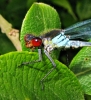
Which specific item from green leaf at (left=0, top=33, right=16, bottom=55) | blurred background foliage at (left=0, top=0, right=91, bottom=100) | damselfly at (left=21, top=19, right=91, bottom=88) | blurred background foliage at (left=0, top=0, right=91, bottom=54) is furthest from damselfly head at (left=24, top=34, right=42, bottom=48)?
blurred background foliage at (left=0, top=0, right=91, bottom=54)

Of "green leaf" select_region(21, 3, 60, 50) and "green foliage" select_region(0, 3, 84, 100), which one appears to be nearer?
"green foliage" select_region(0, 3, 84, 100)

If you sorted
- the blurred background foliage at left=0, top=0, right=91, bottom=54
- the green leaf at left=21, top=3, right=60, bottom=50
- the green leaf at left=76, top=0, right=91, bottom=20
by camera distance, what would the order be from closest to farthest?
the green leaf at left=21, top=3, right=60, bottom=50 < the blurred background foliage at left=0, top=0, right=91, bottom=54 < the green leaf at left=76, top=0, right=91, bottom=20

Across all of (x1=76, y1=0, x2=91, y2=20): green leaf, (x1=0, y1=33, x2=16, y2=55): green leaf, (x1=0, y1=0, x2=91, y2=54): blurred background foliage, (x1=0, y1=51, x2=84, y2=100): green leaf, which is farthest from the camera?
(x1=76, y1=0, x2=91, y2=20): green leaf

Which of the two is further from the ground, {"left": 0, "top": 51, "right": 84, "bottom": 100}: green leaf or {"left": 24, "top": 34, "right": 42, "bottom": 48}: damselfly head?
{"left": 24, "top": 34, "right": 42, "bottom": 48}: damselfly head

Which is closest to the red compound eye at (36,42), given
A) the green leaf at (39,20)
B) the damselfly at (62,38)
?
the damselfly at (62,38)

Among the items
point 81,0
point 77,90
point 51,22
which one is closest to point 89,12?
point 81,0

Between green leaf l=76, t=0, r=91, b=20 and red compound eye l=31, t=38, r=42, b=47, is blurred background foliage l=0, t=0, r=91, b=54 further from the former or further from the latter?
red compound eye l=31, t=38, r=42, b=47

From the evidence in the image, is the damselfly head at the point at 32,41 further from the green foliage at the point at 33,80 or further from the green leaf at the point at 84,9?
the green leaf at the point at 84,9

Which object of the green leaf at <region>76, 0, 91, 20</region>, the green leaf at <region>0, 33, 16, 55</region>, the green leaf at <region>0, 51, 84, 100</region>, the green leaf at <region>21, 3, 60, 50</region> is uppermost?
the green leaf at <region>76, 0, 91, 20</region>
